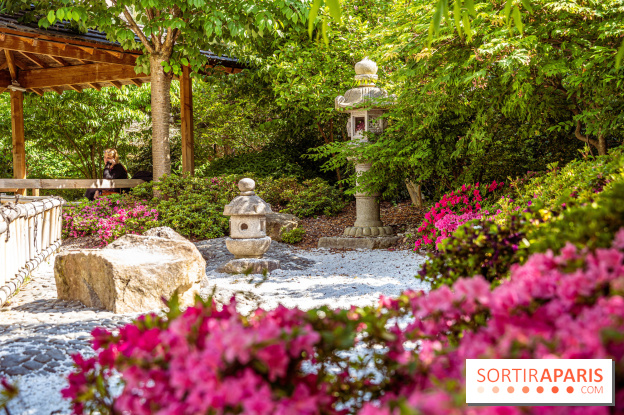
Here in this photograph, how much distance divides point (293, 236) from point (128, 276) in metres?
4.86

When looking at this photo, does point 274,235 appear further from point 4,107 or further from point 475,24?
point 4,107

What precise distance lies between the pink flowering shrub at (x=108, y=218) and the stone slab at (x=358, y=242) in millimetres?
3152

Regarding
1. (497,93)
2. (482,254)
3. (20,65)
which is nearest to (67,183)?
(20,65)

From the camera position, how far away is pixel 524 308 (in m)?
1.20

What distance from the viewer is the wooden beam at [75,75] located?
11156mm

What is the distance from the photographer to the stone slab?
26.6ft

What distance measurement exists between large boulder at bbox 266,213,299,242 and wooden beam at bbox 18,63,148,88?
4821 mm

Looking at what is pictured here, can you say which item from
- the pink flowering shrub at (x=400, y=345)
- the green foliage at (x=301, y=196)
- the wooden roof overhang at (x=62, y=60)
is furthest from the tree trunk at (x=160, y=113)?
the pink flowering shrub at (x=400, y=345)

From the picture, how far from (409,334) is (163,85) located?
9389 mm

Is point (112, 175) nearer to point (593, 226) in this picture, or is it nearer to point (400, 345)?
point (400, 345)

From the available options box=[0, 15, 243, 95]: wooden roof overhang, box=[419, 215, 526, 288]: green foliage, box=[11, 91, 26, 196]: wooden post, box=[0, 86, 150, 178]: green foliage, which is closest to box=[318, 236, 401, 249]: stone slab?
box=[0, 15, 243, 95]: wooden roof overhang

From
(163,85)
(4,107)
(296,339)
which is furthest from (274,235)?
(4,107)

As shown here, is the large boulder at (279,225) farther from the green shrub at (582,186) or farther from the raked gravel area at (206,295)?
the green shrub at (582,186)

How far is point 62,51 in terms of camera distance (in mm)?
10195
